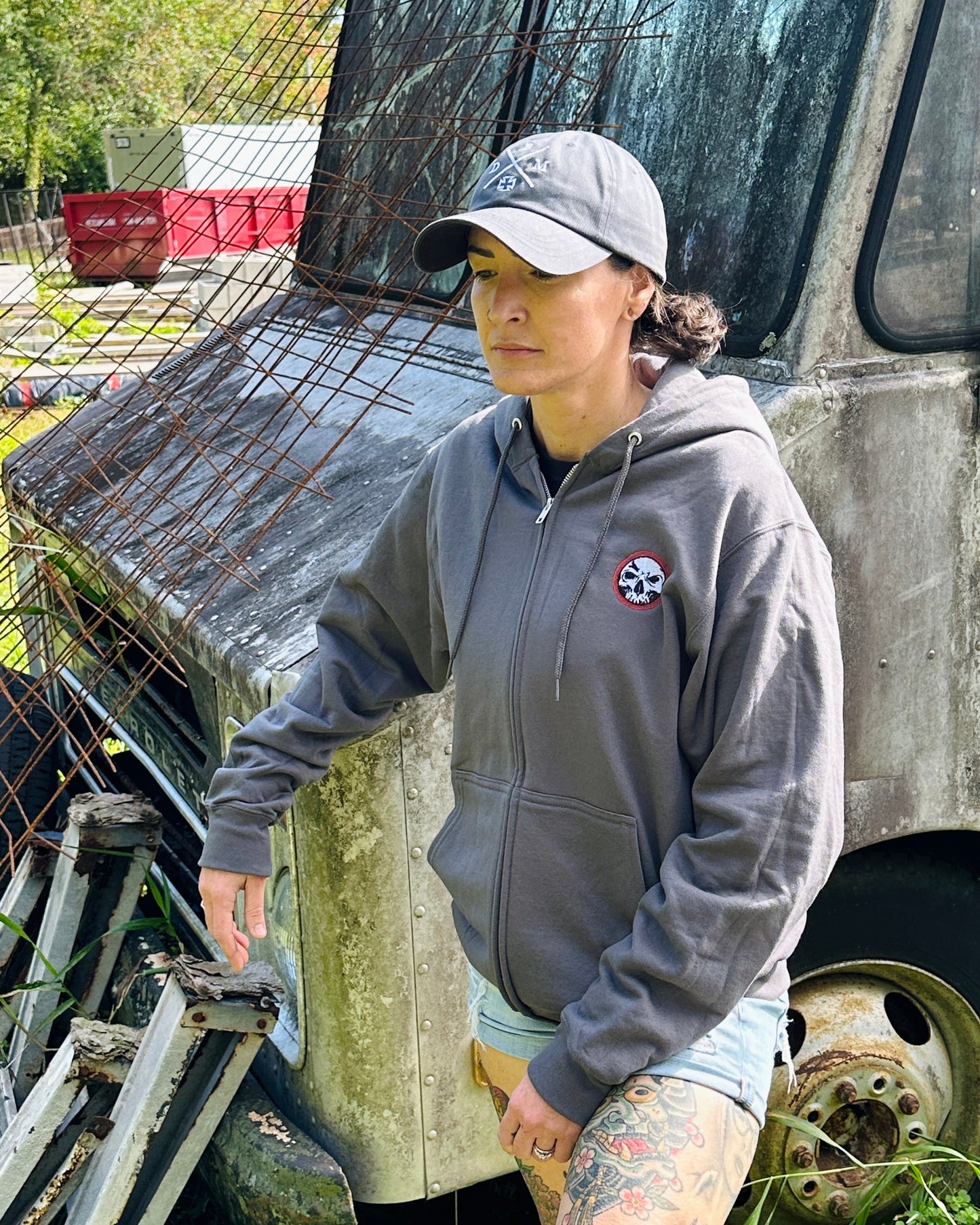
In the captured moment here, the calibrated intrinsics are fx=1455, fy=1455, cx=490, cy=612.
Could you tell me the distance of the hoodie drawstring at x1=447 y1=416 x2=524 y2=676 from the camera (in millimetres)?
1960

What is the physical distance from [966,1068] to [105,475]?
85.8 inches

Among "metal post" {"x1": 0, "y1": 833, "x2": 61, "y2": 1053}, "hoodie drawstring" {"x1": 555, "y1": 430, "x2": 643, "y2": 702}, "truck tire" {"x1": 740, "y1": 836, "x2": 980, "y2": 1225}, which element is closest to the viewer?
"hoodie drawstring" {"x1": 555, "y1": 430, "x2": 643, "y2": 702}

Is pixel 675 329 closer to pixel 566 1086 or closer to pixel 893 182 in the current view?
pixel 893 182

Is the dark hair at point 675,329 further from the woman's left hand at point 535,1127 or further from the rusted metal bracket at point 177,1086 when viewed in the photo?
the rusted metal bracket at point 177,1086

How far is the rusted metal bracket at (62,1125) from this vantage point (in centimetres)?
239

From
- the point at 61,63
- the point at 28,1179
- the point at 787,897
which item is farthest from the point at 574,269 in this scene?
the point at 61,63

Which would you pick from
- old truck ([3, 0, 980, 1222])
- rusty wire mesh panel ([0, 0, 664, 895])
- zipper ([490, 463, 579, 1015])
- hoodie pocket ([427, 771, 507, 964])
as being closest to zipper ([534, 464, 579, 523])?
zipper ([490, 463, 579, 1015])

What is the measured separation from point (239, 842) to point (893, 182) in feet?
4.88

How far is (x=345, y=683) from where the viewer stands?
7.09 ft

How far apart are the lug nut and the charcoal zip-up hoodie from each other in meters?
0.92

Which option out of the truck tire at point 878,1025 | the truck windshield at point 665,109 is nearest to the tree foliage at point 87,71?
the truck windshield at point 665,109

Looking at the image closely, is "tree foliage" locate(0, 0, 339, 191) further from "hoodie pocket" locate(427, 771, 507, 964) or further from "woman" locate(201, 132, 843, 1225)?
"hoodie pocket" locate(427, 771, 507, 964)

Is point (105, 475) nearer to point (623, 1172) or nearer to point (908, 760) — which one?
point (908, 760)

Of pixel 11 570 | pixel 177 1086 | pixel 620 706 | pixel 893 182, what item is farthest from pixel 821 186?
pixel 11 570
